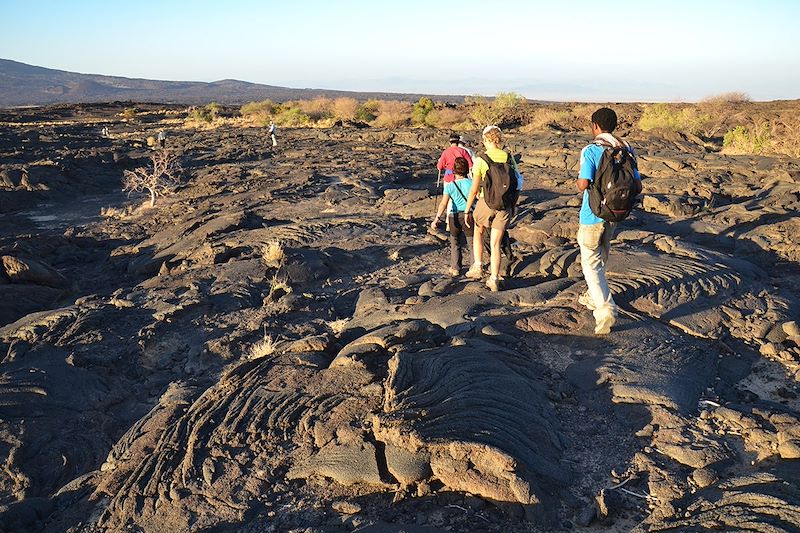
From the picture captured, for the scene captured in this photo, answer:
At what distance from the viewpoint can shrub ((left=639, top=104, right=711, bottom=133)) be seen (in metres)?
25.7

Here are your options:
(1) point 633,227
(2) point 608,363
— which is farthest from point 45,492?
(1) point 633,227

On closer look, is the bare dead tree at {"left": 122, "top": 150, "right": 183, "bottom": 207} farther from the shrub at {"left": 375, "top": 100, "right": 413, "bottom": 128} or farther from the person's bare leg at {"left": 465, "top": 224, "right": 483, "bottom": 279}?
the shrub at {"left": 375, "top": 100, "right": 413, "bottom": 128}

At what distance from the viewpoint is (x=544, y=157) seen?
18.9m

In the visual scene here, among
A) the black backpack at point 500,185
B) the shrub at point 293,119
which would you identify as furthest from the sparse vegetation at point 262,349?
the shrub at point 293,119

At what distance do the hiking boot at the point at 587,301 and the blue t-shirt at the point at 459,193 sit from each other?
2.03 metres

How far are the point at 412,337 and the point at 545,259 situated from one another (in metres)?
3.37

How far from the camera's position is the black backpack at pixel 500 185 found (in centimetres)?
638

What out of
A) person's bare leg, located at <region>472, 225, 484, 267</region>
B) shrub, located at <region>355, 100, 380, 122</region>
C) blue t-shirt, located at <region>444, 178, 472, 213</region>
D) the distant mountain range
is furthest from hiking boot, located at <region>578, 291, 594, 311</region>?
the distant mountain range

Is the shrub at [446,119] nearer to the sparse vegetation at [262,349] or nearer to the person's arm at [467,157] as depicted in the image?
the person's arm at [467,157]

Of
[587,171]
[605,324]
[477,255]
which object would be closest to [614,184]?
[587,171]

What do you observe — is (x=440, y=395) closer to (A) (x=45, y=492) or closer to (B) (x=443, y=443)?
(B) (x=443, y=443)

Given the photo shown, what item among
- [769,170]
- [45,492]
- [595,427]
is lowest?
[45,492]

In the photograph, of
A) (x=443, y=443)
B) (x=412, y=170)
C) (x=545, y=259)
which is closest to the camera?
(x=443, y=443)

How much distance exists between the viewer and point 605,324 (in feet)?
18.6
